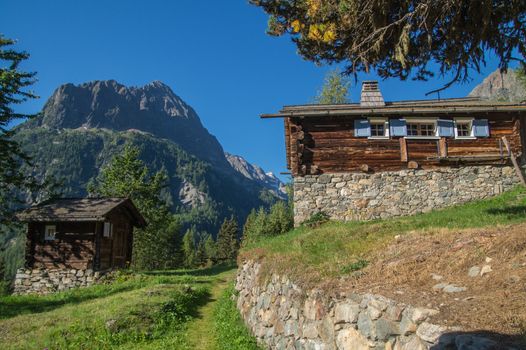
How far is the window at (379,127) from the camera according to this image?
2181 centimetres

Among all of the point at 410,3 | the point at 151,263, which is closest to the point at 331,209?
the point at 410,3

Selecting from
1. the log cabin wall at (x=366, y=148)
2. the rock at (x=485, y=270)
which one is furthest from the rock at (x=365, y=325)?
the log cabin wall at (x=366, y=148)

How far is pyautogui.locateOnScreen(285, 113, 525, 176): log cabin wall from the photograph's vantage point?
70.4 feet

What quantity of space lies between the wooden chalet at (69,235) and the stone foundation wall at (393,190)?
1223 centimetres

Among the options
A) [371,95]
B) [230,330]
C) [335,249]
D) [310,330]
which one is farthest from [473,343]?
[371,95]

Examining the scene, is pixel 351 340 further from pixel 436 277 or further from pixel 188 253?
pixel 188 253

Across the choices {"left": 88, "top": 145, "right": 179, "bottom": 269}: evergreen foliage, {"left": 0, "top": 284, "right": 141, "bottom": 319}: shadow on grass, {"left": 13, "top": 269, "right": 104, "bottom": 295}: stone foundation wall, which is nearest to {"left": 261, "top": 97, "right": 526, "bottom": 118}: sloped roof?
{"left": 0, "top": 284, "right": 141, "bottom": 319}: shadow on grass

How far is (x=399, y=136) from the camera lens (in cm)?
2173

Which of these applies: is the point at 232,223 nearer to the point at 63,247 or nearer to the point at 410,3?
the point at 63,247

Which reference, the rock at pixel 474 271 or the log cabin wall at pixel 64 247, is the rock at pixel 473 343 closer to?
the rock at pixel 474 271

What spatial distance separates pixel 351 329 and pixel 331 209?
14272 mm

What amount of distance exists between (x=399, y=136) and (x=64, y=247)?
20.7 meters

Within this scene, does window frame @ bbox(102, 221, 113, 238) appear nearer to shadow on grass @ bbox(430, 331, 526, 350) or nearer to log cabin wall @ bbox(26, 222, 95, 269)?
log cabin wall @ bbox(26, 222, 95, 269)

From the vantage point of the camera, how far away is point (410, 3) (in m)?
10.2
